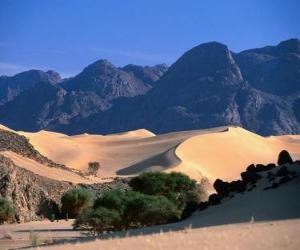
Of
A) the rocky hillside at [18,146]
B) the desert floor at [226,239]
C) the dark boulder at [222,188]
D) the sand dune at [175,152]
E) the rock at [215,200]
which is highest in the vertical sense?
the sand dune at [175,152]

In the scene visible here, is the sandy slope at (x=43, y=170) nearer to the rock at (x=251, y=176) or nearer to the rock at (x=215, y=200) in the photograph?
the rock at (x=251, y=176)

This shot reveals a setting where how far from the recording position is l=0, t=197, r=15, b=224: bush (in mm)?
34094

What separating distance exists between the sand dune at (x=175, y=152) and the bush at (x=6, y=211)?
94.0 feet

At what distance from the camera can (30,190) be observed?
3766cm

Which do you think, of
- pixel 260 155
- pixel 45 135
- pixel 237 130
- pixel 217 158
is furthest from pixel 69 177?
pixel 45 135

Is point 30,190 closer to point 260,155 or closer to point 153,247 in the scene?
point 153,247

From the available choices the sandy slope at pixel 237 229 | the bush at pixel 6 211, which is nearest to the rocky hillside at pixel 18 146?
the bush at pixel 6 211

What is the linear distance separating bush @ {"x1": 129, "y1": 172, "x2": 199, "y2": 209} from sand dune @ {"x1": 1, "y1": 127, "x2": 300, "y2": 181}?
2455cm

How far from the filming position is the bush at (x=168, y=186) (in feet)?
124

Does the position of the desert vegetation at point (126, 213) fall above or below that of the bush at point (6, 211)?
below

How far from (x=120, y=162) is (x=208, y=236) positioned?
71987 mm

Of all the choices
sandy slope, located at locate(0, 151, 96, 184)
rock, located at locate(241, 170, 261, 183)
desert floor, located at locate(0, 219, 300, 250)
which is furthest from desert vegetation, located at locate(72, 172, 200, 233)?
sandy slope, located at locate(0, 151, 96, 184)

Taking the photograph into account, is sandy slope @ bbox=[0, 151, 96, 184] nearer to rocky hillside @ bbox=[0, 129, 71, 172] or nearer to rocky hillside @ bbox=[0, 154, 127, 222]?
rocky hillside @ bbox=[0, 129, 71, 172]

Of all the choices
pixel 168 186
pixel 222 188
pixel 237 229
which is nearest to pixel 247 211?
pixel 237 229
